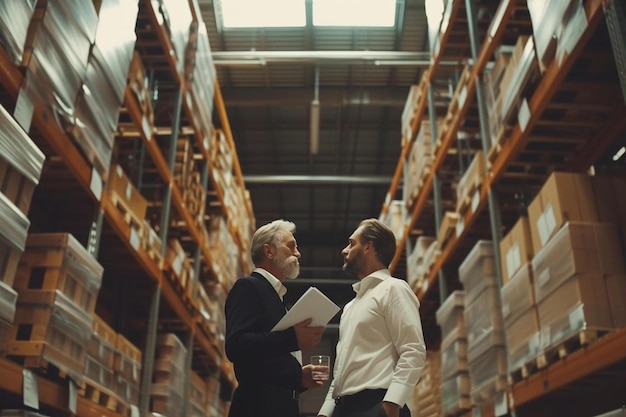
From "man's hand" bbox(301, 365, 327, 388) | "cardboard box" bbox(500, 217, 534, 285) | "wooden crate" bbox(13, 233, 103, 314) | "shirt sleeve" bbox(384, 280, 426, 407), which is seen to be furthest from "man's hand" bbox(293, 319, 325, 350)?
"cardboard box" bbox(500, 217, 534, 285)

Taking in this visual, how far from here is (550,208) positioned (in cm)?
434

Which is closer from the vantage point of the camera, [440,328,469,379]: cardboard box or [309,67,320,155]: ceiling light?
[440,328,469,379]: cardboard box

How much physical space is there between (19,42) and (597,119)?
167 inches

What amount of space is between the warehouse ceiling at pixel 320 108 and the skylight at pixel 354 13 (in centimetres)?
15

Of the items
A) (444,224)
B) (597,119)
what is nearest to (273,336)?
(597,119)

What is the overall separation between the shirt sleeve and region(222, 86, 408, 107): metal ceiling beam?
943 centimetres

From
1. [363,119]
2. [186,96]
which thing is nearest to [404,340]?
[186,96]

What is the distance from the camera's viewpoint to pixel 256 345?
2.35 metres

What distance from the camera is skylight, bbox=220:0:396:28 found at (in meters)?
9.83

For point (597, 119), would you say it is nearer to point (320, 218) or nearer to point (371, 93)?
point (371, 93)

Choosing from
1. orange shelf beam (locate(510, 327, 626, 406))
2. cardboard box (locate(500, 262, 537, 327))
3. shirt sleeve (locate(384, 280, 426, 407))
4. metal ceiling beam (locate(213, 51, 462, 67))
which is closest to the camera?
shirt sleeve (locate(384, 280, 426, 407))

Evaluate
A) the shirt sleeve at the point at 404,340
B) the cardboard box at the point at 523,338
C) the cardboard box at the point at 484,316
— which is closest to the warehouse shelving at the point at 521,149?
the cardboard box at the point at 523,338

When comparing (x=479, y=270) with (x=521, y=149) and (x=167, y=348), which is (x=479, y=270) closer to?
(x=521, y=149)

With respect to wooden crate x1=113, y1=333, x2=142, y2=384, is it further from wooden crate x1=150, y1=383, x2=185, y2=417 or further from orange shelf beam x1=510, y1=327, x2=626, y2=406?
orange shelf beam x1=510, y1=327, x2=626, y2=406
